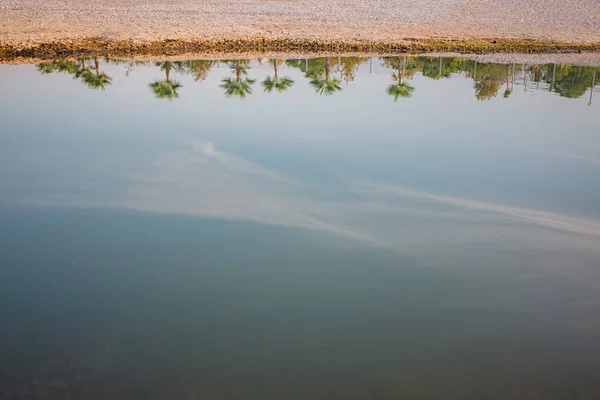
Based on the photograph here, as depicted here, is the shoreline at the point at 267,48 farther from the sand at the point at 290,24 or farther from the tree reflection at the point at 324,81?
the tree reflection at the point at 324,81

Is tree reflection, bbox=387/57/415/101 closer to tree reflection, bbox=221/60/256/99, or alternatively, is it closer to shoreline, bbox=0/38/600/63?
tree reflection, bbox=221/60/256/99

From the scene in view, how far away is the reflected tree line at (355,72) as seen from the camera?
37.8 meters

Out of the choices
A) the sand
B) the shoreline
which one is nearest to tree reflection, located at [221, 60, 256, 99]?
the shoreline

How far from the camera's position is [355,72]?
46188 mm

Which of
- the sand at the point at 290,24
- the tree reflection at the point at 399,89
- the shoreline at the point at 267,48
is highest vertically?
the sand at the point at 290,24

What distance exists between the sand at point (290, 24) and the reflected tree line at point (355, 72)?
557 cm

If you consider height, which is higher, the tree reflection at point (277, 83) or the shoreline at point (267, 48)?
the shoreline at point (267, 48)

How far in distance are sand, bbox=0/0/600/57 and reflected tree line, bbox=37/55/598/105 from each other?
557 centimetres

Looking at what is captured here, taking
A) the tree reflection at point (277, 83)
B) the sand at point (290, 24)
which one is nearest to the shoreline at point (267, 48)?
the sand at point (290, 24)

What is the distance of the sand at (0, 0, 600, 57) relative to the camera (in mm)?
52469

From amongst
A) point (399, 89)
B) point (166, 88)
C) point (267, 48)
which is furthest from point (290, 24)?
point (166, 88)

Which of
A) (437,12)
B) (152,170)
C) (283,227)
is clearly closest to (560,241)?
(283,227)

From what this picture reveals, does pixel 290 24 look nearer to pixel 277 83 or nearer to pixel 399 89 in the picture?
pixel 277 83

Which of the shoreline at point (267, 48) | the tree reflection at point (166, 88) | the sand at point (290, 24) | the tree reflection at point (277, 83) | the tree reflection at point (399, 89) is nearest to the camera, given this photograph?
the tree reflection at point (166, 88)
